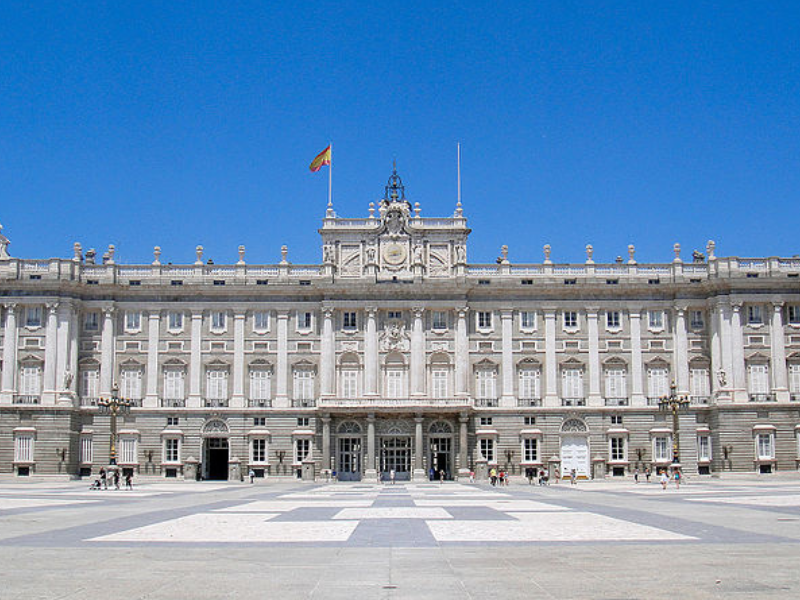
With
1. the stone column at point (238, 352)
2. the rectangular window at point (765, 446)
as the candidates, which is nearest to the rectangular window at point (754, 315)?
the rectangular window at point (765, 446)

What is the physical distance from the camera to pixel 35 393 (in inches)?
2889

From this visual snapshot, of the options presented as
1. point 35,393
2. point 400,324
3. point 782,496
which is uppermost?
point 400,324

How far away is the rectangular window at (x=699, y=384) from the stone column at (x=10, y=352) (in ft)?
171

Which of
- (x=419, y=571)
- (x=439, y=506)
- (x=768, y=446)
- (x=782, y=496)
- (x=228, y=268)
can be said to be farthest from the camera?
(x=228, y=268)

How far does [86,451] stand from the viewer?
73562 millimetres

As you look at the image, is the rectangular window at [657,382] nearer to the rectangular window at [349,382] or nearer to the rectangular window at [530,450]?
the rectangular window at [530,450]

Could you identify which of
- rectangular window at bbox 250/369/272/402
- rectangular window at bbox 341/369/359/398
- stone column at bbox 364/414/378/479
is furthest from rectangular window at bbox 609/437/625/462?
rectangular window at bbox 250/369/272/402

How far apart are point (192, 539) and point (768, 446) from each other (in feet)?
195

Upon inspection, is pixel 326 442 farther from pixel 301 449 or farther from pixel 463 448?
pixel 463 448

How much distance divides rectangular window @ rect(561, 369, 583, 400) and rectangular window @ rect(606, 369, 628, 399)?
210 centimetres

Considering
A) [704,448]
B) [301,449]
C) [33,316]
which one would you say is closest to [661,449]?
[704,448]

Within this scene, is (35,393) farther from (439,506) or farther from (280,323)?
Result: (439,506)

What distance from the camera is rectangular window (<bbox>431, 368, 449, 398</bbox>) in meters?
75.0

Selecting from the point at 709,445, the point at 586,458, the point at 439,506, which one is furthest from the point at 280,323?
the point at 439,506
